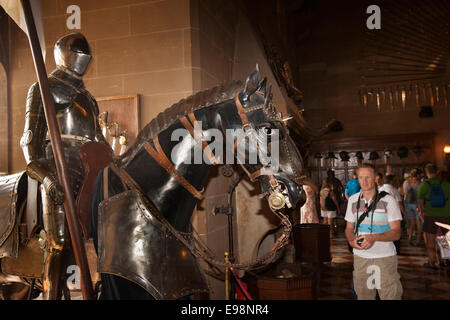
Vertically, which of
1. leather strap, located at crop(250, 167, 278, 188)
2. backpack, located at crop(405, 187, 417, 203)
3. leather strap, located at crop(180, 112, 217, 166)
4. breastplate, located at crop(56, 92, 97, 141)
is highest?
breastplate, located at crop(56, 92, 97, 141)

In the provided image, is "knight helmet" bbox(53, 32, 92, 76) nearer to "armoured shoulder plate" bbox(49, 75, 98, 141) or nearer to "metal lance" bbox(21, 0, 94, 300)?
"armoured shoulder plate" bbox(49, 75, 98, 141)

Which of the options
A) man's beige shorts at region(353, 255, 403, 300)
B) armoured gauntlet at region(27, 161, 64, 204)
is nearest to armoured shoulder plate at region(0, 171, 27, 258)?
armoured gauntlet at region(27, 161, 64, 204)

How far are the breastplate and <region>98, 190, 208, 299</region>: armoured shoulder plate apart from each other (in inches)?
32.2

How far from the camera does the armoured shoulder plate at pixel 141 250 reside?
1806mm

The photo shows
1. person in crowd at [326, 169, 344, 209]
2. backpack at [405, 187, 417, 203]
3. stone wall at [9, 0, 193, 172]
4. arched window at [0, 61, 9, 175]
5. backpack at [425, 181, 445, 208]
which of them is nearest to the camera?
stone wall at [9, 0, 193, 172]

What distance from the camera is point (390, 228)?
2.88 m

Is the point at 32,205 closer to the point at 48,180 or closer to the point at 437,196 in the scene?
the point at 48,180

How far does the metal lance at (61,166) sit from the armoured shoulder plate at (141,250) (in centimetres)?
15

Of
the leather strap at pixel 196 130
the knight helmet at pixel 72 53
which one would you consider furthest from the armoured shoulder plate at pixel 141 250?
the knight helmet at pixel 72 53

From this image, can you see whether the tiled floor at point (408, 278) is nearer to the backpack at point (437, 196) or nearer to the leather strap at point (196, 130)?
the backpack at point (437, 196)

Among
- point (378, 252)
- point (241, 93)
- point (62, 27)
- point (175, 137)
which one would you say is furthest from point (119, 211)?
point (62, 27)

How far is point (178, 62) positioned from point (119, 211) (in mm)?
2560

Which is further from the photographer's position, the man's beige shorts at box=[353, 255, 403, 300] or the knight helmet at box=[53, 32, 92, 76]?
the man's beige shorts at box=[353, 255, 403, 300]

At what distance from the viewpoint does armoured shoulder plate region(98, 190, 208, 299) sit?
5.92 feet
